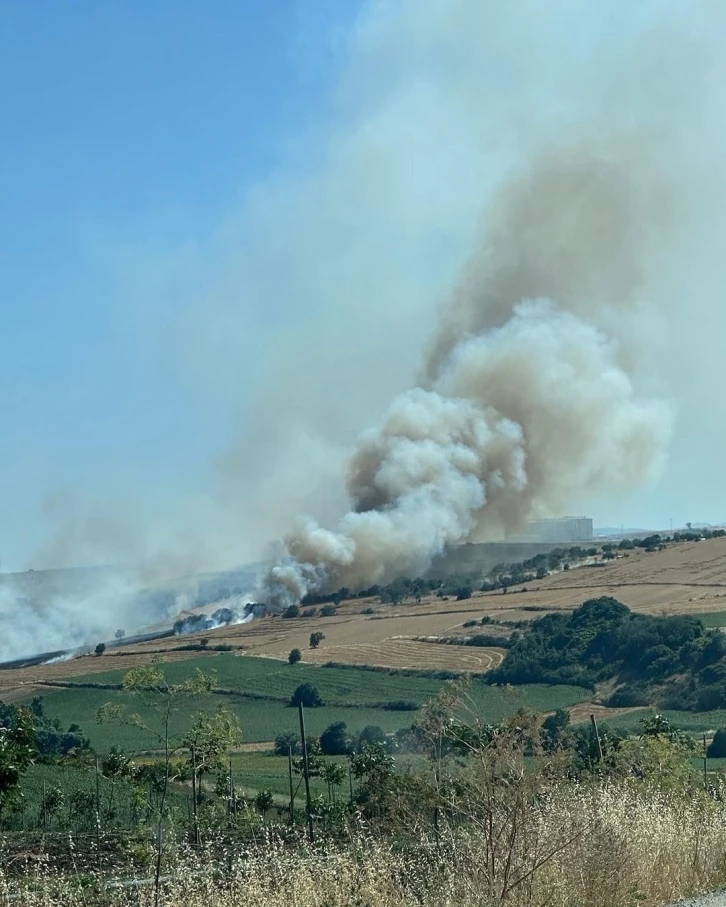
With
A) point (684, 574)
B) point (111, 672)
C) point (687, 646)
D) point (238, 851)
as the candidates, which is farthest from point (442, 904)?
point (684, 574)

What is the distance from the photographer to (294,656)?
218 ft

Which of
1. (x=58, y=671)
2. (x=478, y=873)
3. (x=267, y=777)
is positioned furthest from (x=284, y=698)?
(x=478, y=873)

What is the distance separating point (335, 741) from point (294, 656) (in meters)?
24.1

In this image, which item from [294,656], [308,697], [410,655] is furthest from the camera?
[294,656]

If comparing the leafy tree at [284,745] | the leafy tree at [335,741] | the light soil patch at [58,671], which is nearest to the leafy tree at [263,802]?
the leafy tree at [284,745]

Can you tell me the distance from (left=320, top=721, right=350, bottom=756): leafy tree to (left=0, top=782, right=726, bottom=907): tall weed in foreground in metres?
31.2

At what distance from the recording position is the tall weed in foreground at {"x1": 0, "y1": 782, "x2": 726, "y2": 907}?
9141 mm

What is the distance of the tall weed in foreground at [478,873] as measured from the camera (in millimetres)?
9141

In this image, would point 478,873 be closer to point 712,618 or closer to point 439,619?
point 712,618

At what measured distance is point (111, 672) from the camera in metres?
66.2

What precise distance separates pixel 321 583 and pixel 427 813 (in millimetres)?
83535

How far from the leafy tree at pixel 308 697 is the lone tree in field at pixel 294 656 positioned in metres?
8.96

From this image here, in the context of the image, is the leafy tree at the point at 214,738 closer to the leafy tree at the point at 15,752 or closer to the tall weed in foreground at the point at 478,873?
the leafy tree at the point at 15,752

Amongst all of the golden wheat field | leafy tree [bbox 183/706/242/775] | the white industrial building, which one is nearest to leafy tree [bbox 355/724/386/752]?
the golden wheat field
